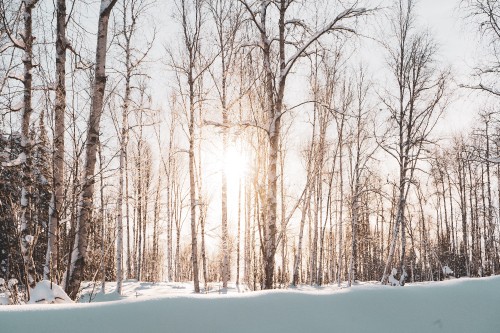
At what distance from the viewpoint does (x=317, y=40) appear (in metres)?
6.56

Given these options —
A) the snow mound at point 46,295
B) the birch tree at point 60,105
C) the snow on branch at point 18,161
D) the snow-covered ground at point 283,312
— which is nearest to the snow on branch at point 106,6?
the birch tree at point 60,105

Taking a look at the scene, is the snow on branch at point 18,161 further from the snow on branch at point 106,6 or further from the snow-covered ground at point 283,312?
the snow-covered ground at point 283,312

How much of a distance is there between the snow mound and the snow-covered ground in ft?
4.55

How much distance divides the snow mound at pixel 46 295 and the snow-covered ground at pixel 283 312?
54.6 inches

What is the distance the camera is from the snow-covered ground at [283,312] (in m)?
1.33

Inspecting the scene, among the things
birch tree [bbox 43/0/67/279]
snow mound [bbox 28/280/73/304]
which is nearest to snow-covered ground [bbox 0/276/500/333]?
snow mound [bbox 28/280/73/304]

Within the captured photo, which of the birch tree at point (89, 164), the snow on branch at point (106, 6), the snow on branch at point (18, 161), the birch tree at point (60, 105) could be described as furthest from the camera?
the snow on branch at point (18, 161)

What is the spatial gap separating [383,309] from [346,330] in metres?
0.28

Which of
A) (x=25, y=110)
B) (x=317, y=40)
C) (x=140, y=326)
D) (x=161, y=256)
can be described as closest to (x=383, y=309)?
(x=140, y=326)

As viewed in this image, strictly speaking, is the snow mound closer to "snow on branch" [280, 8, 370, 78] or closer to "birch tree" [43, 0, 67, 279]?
"birch tree" [43, 0, 67, 279]

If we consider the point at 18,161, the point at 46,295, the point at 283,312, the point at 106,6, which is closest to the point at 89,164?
the point at 18,161

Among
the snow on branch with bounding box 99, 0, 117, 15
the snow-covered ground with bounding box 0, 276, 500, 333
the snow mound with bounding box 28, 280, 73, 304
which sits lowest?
the snow mound with bounding box 28, 280, 73, 304

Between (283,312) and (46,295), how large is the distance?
2052 mm

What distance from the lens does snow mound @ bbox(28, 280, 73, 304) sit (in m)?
2.65
